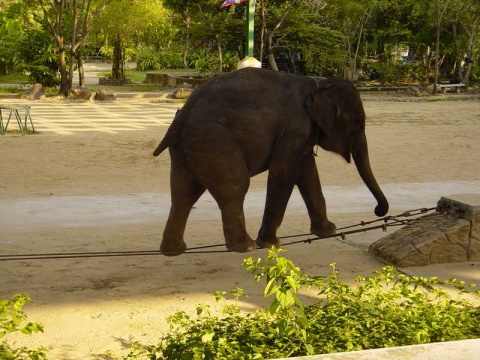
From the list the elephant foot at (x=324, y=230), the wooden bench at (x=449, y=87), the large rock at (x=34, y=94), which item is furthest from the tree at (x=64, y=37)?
the elephant foot at (x=324, y=230)

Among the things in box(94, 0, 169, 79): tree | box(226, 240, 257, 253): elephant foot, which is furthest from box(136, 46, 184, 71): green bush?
box(226, 240, 257, 253): elephant foot

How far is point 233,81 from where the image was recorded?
6488 millimetres

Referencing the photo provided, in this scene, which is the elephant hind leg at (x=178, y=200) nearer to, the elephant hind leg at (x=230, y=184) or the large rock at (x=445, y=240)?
the elephant hind leg at (x=230, y=184)

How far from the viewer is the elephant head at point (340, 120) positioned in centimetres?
657

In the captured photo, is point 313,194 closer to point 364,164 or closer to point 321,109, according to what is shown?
point 364,164

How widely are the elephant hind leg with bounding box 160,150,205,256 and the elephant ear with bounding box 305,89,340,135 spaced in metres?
1.16

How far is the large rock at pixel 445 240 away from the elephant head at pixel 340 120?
0.73 m

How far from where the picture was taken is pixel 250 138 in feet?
20.9

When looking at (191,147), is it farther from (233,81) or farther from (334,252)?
(334,252)

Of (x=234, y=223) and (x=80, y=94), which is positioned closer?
(x=234, y=223)

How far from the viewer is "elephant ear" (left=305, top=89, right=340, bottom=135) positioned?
655cm

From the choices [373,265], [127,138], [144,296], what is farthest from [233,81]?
[127,138]

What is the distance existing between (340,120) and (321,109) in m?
0.29

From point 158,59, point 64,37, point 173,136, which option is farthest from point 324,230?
point 158,59
